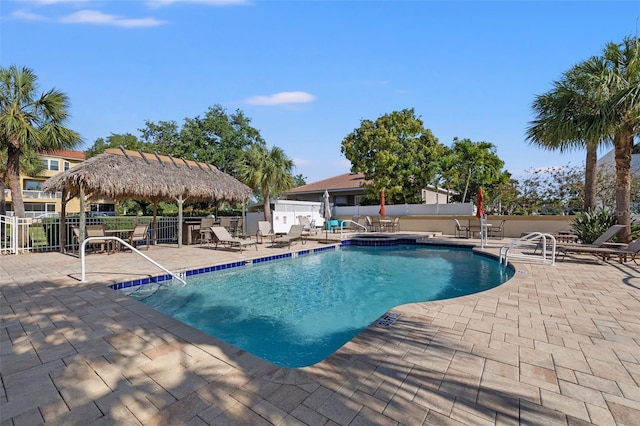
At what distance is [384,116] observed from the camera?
75.6ft

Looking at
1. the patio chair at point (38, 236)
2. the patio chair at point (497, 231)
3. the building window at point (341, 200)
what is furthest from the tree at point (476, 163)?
the patio chair at point (38, 236)

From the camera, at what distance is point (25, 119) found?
11094 millimetres

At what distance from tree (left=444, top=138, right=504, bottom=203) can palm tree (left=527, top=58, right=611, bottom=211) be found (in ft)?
38.6

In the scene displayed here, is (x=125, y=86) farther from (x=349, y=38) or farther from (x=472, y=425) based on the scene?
(x=472, y=425)

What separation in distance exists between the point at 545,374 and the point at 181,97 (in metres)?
18.7

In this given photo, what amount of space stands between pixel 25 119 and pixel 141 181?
15.4 feet

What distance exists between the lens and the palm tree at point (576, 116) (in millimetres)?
9328

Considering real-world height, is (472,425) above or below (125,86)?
below

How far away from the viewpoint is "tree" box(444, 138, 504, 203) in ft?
76.1

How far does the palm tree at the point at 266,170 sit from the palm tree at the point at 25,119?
7.69m

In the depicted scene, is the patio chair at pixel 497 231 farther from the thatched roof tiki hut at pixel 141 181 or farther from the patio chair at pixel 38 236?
the patio chair at pixel 38 236

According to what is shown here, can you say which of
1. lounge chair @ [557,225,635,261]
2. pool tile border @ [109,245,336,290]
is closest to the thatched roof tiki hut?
pool tile border @ [109,245,336,290]

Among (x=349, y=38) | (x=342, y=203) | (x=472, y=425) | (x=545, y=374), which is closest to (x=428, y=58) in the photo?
(x=349, y=38)

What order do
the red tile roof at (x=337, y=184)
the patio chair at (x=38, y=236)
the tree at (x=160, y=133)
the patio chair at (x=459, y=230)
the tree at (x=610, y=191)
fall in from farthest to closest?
the tree at (x=160, y=133)
the red tile roof at (x=337, y=184)
the tree at (x=610, y=191)
the patio chair at (x=459, y=230)
the patio chair at (x=38, y=236)
